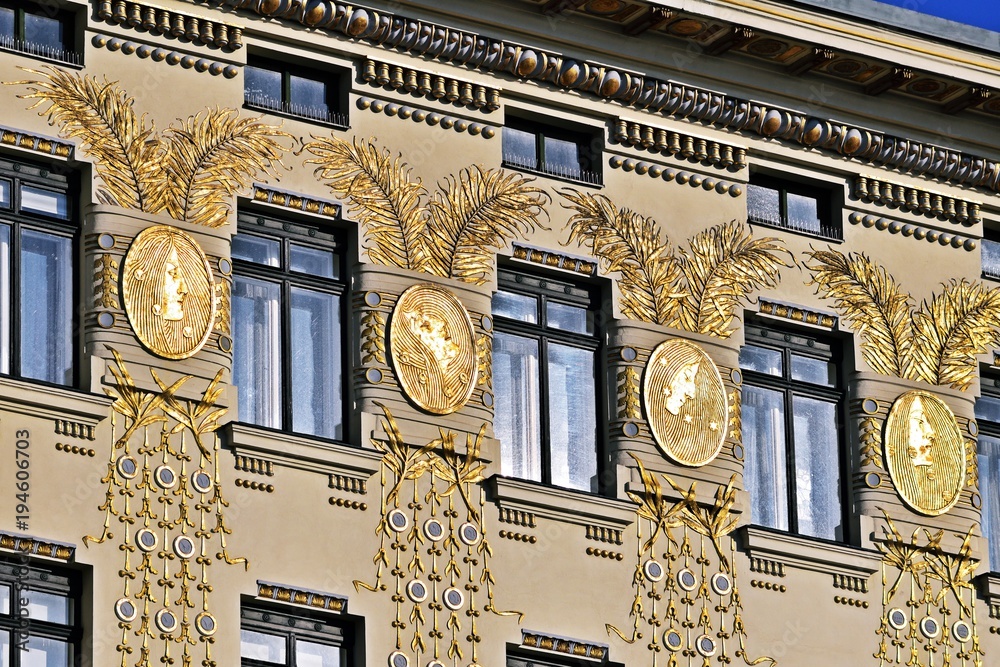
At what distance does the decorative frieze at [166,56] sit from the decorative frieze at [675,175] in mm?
3869

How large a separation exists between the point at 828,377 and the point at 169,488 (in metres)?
7.12

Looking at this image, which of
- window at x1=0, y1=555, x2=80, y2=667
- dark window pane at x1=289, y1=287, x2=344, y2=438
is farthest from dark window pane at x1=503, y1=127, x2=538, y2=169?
window at x1=0, y1=555, x2=80, y2=667

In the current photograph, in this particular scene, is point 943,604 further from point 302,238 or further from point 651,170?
point 302,238

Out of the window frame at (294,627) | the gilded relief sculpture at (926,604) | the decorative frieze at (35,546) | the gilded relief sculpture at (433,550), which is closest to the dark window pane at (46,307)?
the decorative frieze at (35,546)

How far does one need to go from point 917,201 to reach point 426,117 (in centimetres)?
523

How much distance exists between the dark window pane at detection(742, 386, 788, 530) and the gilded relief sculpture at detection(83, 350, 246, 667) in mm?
5408

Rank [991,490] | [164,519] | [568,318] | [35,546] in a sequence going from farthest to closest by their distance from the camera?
[991,490], [568,318], [164,519], [35,546]

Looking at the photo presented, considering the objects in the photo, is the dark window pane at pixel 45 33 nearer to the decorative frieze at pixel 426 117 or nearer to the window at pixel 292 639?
the decorative frieze at pixel 426 117

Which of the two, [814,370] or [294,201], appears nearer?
[294,201]

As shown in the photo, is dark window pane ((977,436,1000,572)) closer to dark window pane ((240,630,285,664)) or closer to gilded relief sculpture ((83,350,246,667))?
dark window pane ((240,630,285,664))

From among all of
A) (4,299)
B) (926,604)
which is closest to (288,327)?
(4,299)

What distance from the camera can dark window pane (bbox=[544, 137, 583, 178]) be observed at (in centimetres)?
3216

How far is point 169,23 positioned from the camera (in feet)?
99.6

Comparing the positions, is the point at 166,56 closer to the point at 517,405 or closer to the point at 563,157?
the point at 563,157
